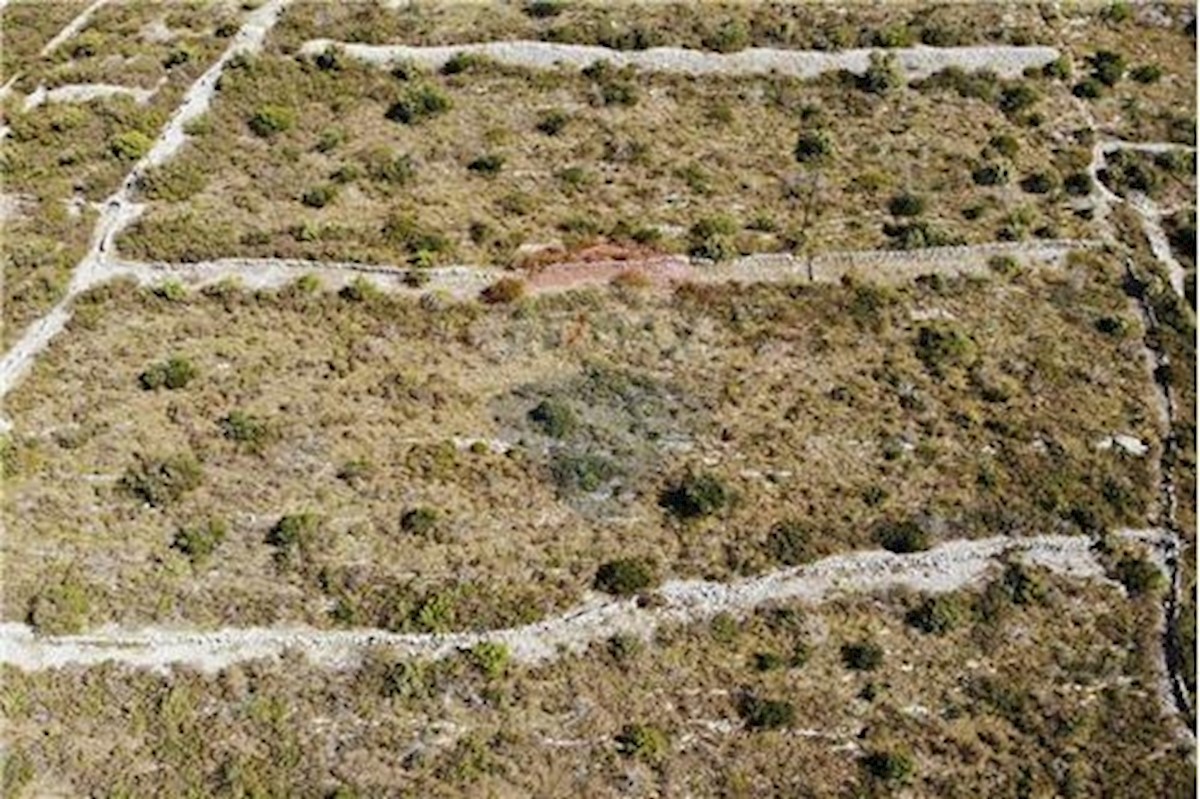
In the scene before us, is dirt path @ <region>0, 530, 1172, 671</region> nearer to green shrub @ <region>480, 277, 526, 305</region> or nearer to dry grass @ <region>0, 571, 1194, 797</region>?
dry grass @ <region>0, 571, 1194, 797</region>

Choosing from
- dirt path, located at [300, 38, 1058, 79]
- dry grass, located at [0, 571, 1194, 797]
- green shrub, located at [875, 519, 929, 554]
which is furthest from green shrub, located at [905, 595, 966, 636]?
dirt path, located at [300, 38, 1058, 79]

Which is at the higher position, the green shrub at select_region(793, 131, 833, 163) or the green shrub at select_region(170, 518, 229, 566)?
the green shrub at select_region(793, 131, 833, 163)

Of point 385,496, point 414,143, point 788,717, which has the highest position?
point 414,143

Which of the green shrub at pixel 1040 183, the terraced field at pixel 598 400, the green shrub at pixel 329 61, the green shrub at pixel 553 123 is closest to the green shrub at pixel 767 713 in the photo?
the terraced field at pixel 598 400

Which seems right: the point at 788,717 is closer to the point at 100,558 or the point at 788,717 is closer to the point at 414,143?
the point at 100,558

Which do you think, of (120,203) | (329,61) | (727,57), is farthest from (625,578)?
(329,61)

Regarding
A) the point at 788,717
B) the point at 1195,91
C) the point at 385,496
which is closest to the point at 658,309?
the point at 385,496
